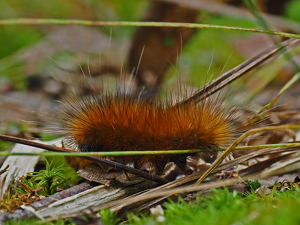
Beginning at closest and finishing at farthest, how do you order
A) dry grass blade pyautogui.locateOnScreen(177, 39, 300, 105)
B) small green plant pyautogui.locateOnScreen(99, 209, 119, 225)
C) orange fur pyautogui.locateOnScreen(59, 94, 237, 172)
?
small green plant pyautogui.locateOnScreen(99, 209, 119, 225), orange fur pyautogui.locateOnScreen(59, 94, 237, 172), dry grass blade pyautogui.locateOnScreen(177, 39, 300, 105)

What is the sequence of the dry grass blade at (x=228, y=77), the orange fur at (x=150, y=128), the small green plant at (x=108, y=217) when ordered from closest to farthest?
the small green plant at (x=108, y=217)
the orange fur at (x=150, y=128)
the dry grass blade at (x=228, y=77)

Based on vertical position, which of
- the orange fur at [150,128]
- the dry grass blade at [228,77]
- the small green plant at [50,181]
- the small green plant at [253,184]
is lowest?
the small green plant at [253,184]

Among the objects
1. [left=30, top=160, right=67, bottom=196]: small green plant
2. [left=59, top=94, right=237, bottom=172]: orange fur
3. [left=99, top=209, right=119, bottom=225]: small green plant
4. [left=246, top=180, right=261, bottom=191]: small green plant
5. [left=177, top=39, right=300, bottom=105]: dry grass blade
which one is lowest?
[left=99, top=209, right=119, bottom=225]: small green plant

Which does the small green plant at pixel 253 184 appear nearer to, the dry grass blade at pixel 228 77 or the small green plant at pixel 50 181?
the dry grass blade at pixel 228 77

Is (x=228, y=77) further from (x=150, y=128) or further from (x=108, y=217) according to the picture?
(x=108, y=217)

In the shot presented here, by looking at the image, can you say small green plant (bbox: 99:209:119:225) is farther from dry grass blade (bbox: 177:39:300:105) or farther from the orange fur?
dry grass blade (bbox: 177:39:300:105)

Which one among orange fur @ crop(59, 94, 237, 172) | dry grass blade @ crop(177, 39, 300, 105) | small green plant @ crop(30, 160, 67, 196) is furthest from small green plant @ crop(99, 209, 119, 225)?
dry grass blade @ crop(177, 39, 300, 105)

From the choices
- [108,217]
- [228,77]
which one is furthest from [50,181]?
[228,77]

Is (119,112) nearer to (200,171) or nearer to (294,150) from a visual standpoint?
(200,171)

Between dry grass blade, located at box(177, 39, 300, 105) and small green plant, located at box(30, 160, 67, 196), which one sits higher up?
dry grass blade, located at box(177, 39, 300, 105)

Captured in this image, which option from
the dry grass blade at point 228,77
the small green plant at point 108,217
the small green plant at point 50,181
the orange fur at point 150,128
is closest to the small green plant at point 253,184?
the orange fur at point 150,128
